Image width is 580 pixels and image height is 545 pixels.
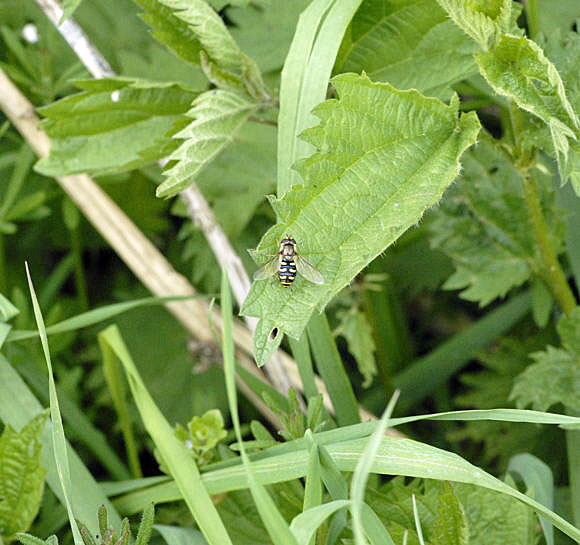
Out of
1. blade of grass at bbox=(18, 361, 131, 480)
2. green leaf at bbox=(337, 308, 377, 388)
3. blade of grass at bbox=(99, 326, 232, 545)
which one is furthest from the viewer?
green leaf at bbox=(337, 308, 377, 388)

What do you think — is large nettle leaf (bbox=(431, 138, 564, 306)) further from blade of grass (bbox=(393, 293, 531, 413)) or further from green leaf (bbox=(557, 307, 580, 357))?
blade of grass (bbox=(393, 293, 531, 413))

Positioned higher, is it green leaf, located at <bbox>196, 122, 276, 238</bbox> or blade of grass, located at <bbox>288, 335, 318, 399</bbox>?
green leaf, located at <bbox>196, 122, 276, 238</bbox>

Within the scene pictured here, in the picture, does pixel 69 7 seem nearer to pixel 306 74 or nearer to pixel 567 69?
pixel 306 74

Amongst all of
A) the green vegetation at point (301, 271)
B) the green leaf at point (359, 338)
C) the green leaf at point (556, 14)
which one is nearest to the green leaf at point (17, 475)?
the green vegetation at point (301, 271)

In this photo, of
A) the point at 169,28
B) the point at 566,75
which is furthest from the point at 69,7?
the point at 566,75

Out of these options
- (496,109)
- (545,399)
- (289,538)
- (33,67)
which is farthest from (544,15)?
(289,538)

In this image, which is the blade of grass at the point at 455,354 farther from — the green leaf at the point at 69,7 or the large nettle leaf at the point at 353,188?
the green leaf at the point at 69,7

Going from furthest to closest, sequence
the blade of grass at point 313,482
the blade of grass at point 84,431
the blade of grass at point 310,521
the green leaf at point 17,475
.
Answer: the blade of grass at point 84,431
the green leaf at point 17,475
the blade of grass at point 313,482
the blade of grass at point 310,521

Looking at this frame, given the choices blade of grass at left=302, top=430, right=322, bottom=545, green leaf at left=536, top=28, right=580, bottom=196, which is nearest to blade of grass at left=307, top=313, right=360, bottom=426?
blade of grass at left=302, top=430, right=322, bottom=545
